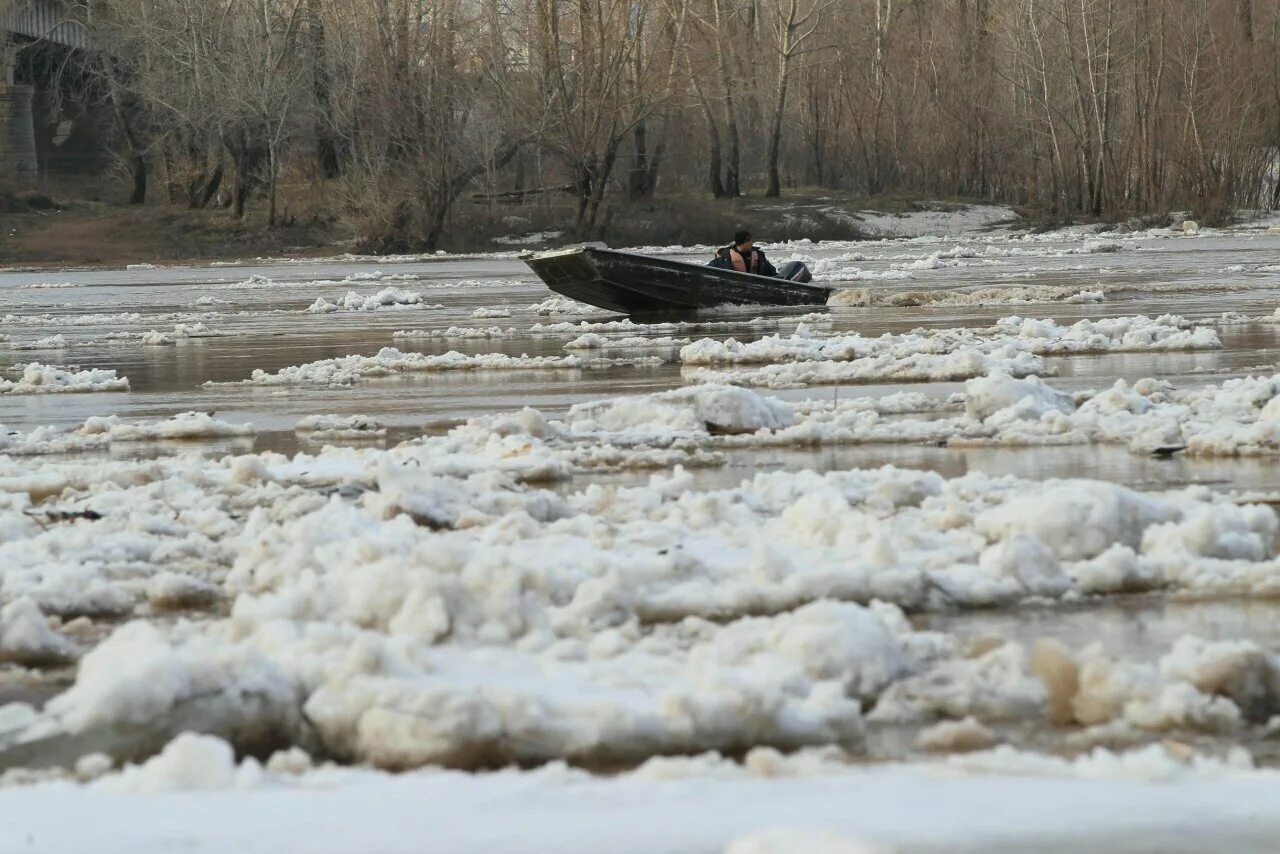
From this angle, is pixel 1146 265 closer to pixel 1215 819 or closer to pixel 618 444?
pixel 618 444

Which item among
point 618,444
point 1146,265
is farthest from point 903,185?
point 618,444

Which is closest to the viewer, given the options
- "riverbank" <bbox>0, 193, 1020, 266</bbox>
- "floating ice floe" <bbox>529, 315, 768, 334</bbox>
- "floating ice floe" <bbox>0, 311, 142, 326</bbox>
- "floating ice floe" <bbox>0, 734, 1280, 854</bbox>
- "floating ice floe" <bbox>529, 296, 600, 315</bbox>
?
"floating ice floe" <bbox>0, 734, 1280, 854</bbox>

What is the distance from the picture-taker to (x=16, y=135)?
196 ft

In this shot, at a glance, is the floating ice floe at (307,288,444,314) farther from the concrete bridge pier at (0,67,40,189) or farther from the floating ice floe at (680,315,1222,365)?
the concrete bridge pier at (0,67,40,189)

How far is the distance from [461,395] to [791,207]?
45916 mm

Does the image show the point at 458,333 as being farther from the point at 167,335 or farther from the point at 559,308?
the point at 559,308

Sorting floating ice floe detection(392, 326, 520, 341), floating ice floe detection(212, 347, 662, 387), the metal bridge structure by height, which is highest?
the metal bridge structure

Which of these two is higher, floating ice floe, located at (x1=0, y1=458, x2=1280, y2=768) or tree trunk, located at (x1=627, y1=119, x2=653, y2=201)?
tree trunk, located at (x1=627, y1=119, x2=653, y2=201)

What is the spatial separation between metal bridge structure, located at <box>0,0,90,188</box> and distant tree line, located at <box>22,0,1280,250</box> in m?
1.96

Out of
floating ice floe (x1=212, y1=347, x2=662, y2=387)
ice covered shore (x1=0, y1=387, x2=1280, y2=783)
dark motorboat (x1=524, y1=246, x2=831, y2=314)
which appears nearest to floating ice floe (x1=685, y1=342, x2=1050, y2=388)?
floating ice floe (x1=212, y1=347, x2=662, y2=387)

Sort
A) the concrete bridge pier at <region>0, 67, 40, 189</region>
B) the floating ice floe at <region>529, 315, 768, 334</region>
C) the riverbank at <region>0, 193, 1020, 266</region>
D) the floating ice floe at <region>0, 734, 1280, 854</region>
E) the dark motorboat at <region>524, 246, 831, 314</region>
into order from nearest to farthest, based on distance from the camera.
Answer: the floating ice floe at <region>0, 734, 1280, 854</region> → the floating ice floe at <region>529, 315, 768, 334</region> → the dark motorboat at <region>524, 246, 831, 314</region> → the riverbank at <region>0, 193, 1020, 266</region> → the concrete bridge pier at <region>0, 67, 40, 189</region>

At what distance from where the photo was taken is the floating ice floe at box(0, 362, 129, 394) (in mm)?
13805

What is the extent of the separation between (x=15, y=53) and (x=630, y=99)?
2028 centimetres

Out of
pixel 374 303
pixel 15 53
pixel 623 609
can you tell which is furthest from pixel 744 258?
pixel 15 53
